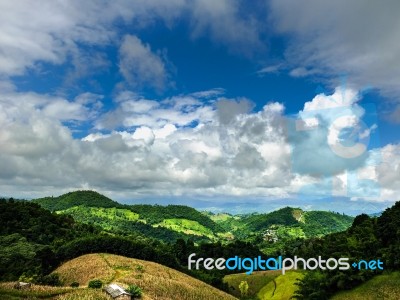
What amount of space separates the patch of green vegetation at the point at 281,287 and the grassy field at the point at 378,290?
90.1ft

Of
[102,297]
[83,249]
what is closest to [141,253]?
[83,249]

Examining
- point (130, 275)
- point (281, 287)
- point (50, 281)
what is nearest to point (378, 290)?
point (281, 287)

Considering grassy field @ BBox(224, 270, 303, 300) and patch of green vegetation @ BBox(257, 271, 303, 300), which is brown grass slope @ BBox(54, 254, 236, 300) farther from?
grassy field @ BBox(224, 270, 303, 300)

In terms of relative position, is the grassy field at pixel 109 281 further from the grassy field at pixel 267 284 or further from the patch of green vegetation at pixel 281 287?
the grassy field at pixel 267 284

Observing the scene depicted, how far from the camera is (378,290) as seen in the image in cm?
8362

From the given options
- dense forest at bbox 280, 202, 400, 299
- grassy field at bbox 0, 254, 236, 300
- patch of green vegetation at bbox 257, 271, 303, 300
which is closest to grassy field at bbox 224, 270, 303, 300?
patch of green vegetation at bbox 257, 271, 303, 300

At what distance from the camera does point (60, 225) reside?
456 feet

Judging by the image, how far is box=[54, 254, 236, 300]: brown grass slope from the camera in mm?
65188

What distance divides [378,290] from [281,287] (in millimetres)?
46184

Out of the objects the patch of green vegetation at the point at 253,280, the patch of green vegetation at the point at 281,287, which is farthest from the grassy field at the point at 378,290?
the patch of green vegetation at the point at 253,280

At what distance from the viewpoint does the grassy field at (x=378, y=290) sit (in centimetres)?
8051

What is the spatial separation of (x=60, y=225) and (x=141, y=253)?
5191 centimetres

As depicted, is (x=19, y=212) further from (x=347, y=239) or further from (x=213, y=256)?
(x=347, y=239)

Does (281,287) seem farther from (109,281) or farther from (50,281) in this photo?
(50,281)
